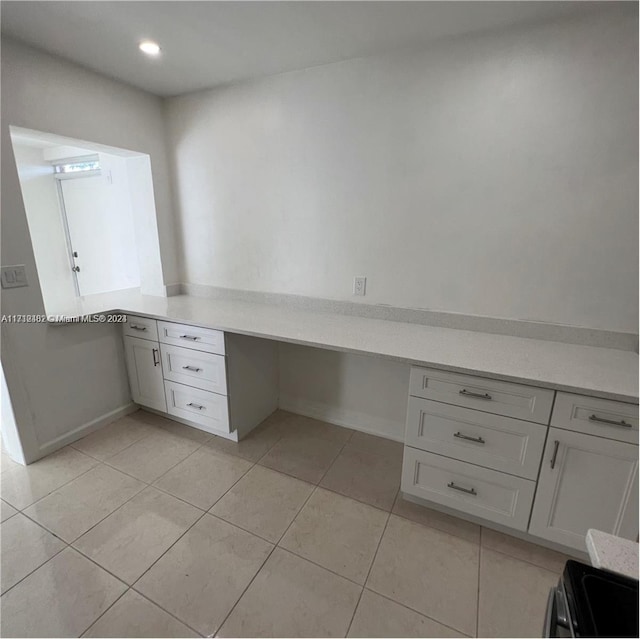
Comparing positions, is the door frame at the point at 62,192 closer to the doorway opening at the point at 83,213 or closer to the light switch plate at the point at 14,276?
the doorway opening at the point at 83,213

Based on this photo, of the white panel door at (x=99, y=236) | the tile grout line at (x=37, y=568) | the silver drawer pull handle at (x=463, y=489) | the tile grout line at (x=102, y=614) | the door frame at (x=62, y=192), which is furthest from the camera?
the door frame at (x=62, y=192)

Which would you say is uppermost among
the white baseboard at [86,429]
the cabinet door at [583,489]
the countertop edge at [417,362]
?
the countertop edge at [417,362]

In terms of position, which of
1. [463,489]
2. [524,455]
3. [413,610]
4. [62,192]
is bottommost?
[413,610]

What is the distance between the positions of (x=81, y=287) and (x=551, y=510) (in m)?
4.66

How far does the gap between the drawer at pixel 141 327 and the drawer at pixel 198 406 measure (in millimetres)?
349

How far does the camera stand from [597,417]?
127 cm

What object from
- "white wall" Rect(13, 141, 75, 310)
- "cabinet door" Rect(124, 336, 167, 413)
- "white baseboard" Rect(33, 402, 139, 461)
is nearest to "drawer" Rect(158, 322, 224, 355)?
"cabinet door" Rect(124, 336, 167, 413)

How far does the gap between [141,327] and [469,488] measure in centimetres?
221

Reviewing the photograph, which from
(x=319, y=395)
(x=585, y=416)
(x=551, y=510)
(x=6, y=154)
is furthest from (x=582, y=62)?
(x=6, y=154)

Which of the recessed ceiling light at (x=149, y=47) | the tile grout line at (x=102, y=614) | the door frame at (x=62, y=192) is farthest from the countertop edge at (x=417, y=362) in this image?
the door frame at (x=62, y=192)

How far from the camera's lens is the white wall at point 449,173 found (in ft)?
5.05

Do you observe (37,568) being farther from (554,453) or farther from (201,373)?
(554,453)

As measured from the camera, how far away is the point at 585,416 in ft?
4.25

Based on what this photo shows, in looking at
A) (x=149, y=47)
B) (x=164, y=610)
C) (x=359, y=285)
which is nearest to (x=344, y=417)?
(x=359, y=285)
